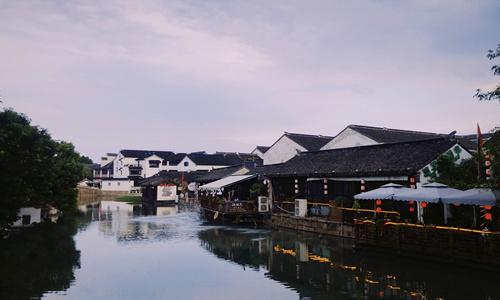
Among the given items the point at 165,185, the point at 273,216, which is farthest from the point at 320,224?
the point at 165,185

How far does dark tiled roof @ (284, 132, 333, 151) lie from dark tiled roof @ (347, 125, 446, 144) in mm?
8509

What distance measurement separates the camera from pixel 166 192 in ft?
186

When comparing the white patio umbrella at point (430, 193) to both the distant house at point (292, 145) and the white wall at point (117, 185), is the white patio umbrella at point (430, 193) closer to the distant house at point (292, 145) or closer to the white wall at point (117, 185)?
the distant house at point (292, 145)

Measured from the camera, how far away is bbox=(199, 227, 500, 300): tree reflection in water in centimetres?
1167

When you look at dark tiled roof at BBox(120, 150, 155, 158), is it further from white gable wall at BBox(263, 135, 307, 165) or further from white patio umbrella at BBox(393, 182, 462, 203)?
white patio umbrella at BBox(393, 182, 462, 203)

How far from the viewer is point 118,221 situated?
32.4 m

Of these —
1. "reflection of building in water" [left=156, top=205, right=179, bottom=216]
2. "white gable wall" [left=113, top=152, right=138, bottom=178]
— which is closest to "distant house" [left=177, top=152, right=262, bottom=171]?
"white gable wall" [left=113, top=152, right=138, bottom=178]

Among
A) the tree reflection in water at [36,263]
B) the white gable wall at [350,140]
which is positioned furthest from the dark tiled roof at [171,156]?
the tree reflection in water at [36,263]

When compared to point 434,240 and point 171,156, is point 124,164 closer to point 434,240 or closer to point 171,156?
point 171,156

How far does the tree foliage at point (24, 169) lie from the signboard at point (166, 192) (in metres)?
22.0

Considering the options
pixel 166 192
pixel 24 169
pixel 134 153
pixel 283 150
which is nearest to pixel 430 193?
pixel 24 169

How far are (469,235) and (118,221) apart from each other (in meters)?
27.1

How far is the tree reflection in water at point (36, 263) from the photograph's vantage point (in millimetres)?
12734

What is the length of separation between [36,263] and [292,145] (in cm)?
3341
